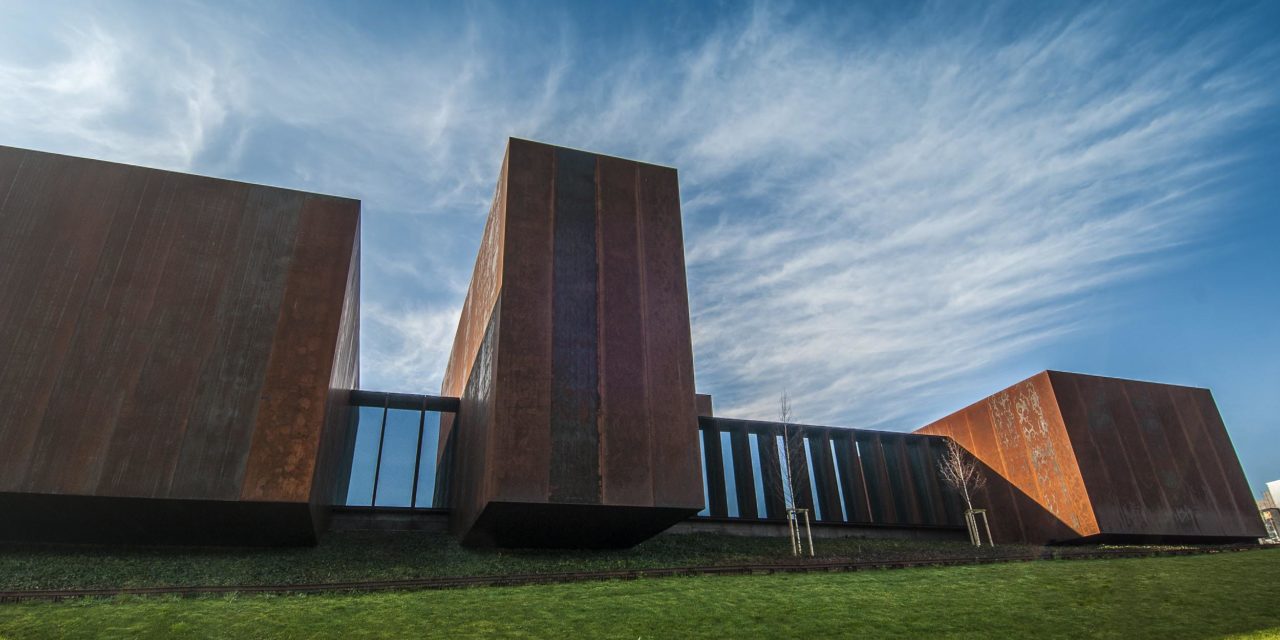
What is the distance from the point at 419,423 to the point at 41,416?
11.3 metres

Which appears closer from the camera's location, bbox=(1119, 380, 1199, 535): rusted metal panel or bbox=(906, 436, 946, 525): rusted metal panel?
bbox=(1119, 380, 1199, 535): rusted metal panel

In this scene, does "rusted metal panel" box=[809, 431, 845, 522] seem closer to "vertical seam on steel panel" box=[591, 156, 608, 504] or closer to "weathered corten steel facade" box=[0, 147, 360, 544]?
"vertical seam on steel panel" box=[591, 156, 608, 504]

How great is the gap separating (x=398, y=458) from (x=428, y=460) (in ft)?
3.34

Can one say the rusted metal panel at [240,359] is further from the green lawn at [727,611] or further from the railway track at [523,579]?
the green lawn at [727,611]

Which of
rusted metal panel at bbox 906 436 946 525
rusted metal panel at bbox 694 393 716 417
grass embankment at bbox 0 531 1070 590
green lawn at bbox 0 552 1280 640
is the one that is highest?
rusted metal panel at bbox 694 393 716 417

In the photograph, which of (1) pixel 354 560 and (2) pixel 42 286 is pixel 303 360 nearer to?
(1) pixel 354 560

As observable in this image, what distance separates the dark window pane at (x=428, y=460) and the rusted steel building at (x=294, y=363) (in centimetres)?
27

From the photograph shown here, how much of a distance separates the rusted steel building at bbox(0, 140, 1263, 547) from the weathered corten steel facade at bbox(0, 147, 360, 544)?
0.17 feet

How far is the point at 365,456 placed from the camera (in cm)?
2450

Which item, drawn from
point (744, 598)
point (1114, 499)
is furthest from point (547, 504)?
point (1114, 499)

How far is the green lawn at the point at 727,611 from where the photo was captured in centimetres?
925

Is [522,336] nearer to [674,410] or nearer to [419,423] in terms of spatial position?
Answer: [674,410]

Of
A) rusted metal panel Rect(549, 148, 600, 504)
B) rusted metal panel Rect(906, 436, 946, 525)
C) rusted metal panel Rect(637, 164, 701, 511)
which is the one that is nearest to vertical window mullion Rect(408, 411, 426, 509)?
rusted metal panel Rect(549, 148, 600, 504)

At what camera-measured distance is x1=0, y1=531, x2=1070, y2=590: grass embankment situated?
1434cm
